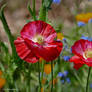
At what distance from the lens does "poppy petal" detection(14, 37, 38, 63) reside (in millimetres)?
703

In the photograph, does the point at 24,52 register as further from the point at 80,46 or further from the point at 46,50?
the point at 80,46

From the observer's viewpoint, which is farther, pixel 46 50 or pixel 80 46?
pixel 80 46

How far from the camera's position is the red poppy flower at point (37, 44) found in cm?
70

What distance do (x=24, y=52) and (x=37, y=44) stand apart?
52 millimetres

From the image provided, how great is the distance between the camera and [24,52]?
2.31 ft

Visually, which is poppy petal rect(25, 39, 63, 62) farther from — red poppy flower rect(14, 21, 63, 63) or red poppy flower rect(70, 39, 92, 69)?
red poppy flower rect(70, 39, 92, 69)

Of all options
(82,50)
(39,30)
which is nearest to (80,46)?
(82,50)

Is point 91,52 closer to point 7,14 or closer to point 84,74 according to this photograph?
point 84,74

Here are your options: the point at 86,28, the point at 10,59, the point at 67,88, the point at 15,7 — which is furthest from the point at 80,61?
the point at 15,7

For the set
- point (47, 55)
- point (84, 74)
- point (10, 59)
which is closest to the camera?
point (47, 55)

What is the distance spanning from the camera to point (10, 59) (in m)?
0.97

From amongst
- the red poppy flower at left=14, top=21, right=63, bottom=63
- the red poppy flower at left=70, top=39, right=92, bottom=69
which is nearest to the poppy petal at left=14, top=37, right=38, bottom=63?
the red poppy flower at left=14, top=21, right=63, bottom=63

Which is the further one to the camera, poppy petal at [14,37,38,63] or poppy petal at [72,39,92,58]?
poppy petal at [72,39,92,58]

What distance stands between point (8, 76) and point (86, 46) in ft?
1.15
